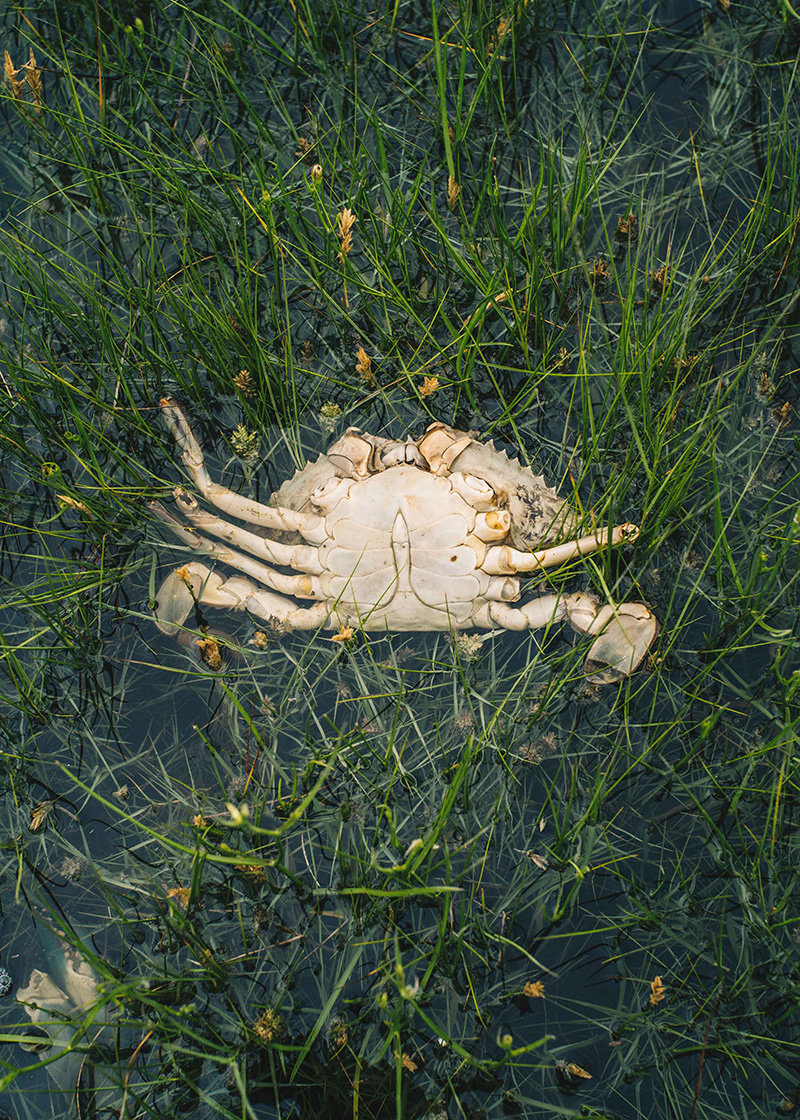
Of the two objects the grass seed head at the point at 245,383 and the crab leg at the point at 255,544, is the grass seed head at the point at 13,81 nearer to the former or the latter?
the grass seed head at the point at 245,383

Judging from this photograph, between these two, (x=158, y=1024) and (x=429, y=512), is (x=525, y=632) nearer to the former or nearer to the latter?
(x=429, y=512)

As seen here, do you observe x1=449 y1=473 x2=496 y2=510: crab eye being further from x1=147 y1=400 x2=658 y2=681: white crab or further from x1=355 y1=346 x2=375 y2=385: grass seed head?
x1=355 y1=346 x2=375 y2=385: grass seed head

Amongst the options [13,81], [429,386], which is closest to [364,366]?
[429,386]

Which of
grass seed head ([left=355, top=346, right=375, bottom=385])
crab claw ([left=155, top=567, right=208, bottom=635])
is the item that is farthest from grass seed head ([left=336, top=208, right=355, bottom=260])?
crab claw ([left=155, top=567, right=208, bottom=635])

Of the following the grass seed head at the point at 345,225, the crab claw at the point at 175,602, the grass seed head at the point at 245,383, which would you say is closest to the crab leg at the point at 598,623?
the crab claw at the point at 175,602

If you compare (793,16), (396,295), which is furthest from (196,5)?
(793,16)
